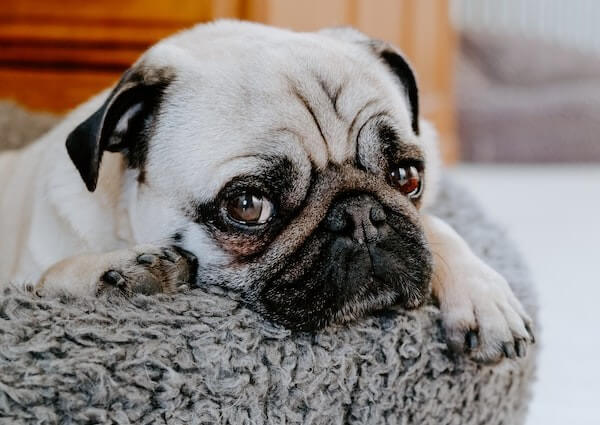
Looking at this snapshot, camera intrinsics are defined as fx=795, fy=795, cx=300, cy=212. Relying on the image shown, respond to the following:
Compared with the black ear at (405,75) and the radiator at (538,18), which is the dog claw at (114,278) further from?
the radiator at (538,18)

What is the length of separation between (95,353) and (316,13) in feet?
8.92

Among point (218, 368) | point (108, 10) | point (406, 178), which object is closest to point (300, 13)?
point (108, 10)

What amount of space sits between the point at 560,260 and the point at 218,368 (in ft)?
8.99

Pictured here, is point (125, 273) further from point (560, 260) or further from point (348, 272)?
point (560, 260)

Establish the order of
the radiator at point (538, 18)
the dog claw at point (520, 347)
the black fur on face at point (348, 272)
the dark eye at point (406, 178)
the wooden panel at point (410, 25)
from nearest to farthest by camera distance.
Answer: the black fur on face at point (348, 272) < the dog claw at point (520, 347) < the dark eye at point (406, 178) < the wooden panel at point (410, 25) < the radiator at point (538, 18)

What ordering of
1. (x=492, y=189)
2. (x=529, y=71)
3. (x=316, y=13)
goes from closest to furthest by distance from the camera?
(x=316, y=13), (x=492, y=189), (x=529, y=71)

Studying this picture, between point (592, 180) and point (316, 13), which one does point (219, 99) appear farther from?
point (592, 180)

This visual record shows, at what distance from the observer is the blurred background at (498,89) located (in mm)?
3230

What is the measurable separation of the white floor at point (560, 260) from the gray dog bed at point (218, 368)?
2.50 feet

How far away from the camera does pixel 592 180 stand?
587cm

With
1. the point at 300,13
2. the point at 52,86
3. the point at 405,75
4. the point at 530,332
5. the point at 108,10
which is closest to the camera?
the point at 530,332

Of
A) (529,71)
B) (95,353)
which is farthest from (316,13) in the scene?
(529,71)

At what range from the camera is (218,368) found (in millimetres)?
1577

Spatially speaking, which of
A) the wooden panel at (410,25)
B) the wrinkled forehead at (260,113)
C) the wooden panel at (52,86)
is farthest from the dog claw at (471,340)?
the wooden panel at (52,86)
